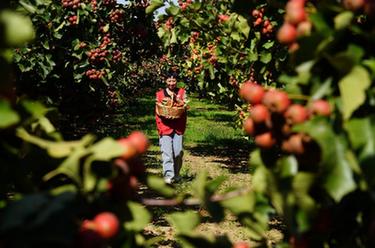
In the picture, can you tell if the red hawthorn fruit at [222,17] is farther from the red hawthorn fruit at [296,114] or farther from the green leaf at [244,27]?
the red hawthorn fruit at [296,114]

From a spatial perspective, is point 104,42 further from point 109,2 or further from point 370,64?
point 370,64

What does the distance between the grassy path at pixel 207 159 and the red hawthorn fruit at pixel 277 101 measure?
1.51 meters

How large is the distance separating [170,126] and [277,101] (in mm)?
7001

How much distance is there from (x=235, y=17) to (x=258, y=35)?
0.99 ft

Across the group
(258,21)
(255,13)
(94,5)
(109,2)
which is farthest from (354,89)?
(109,2)

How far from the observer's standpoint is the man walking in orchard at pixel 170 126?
848cm

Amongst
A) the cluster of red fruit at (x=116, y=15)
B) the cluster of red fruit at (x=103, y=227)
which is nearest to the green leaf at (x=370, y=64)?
the cluster of red fruit at (x=103, y=227)

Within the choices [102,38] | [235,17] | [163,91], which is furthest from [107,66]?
[235,17]

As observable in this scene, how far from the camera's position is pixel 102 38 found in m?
9.28

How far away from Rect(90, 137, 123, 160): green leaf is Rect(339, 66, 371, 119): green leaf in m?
0.65

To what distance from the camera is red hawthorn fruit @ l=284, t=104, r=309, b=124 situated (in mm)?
1534

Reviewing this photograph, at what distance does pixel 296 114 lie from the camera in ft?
5.04

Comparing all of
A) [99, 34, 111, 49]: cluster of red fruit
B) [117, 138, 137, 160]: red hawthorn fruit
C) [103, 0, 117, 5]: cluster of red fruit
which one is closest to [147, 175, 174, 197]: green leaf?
[117, 138, 137, 160]: red hawthorn fruit

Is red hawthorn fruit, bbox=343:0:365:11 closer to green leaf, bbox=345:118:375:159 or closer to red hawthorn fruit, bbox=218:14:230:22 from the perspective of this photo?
green leaf, bbox=345:118:375:159
